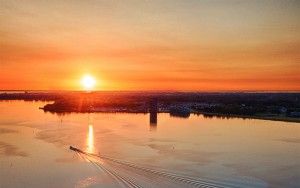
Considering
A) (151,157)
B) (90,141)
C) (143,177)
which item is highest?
(90,141)

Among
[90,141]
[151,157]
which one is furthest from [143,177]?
[90,141]

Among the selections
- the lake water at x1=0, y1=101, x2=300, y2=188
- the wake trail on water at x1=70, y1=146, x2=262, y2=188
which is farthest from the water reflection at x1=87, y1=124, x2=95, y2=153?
the wake trail on water at x1=70, y1=146, x2=262, y2=188

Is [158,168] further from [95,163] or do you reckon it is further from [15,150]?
[15,150]

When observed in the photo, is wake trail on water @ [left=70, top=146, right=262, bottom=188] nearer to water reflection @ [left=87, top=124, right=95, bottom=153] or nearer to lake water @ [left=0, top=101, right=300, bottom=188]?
lake water @ [left=0, top=101, right=300, bottom=188]

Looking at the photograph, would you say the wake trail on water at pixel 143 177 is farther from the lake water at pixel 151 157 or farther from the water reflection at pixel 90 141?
the water reflection at pixel 90 141

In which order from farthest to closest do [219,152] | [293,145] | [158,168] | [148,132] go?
[148,132] < [293,145] < [219,152] < [158,168]

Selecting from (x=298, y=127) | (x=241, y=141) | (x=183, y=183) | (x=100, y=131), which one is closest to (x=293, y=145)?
(x=241, y=141)

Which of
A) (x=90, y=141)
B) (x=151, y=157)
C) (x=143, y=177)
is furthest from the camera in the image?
(x=90, y=141)

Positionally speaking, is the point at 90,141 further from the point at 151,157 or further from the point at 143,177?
the point at 143,177
